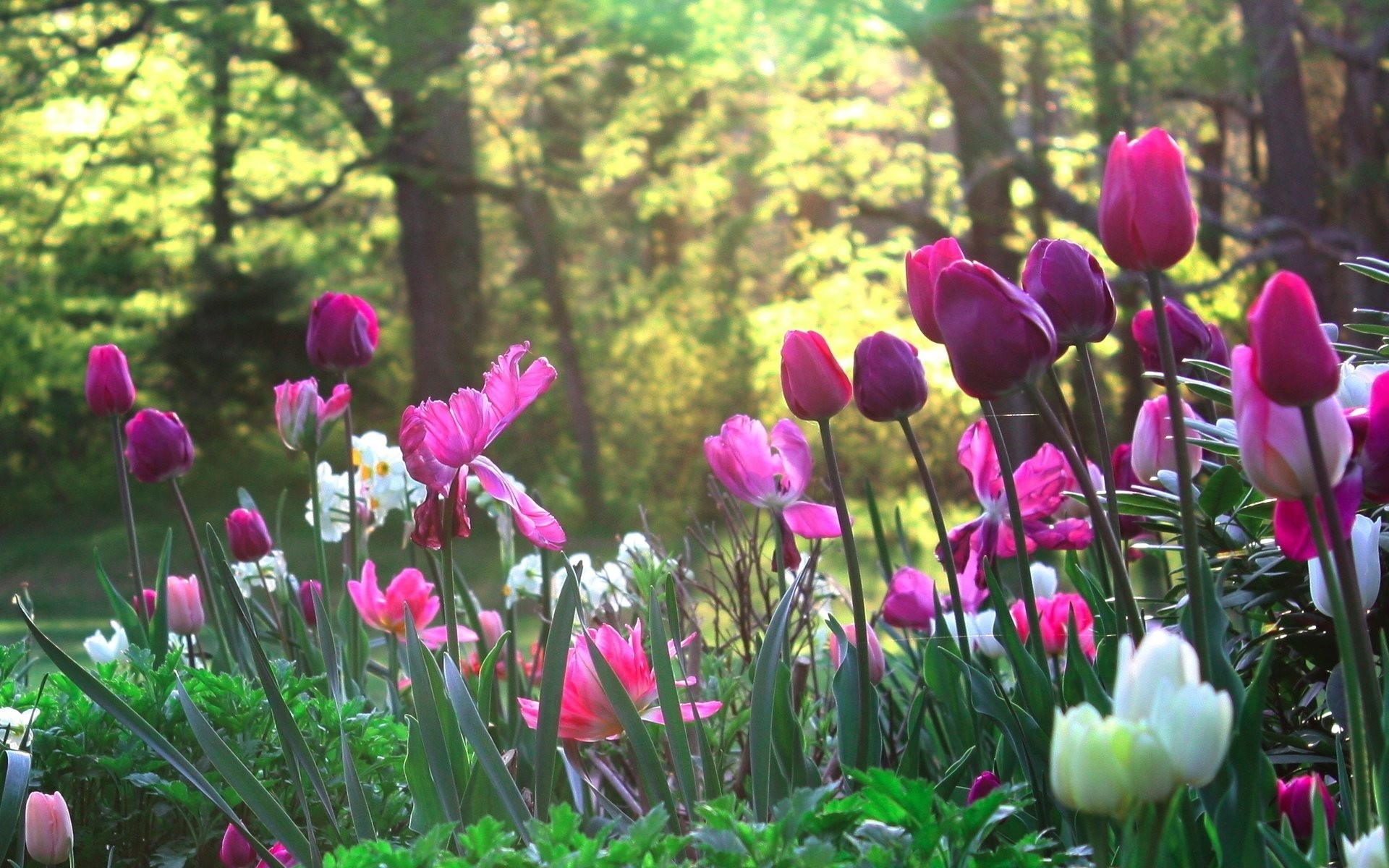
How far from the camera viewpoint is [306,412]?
1.67 meters

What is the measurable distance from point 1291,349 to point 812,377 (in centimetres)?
55

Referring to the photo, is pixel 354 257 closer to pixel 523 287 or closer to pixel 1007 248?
pixel 523 287

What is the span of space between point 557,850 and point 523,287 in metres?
12.1

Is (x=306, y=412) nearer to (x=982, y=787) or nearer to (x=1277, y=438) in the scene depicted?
(x=982, y=787)

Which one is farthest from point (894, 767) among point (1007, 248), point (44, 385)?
point (44, 385)

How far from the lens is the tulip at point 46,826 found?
115cm

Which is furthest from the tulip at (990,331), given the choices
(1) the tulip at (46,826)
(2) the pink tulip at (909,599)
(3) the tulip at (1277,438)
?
(1) the tulip at (46,826)

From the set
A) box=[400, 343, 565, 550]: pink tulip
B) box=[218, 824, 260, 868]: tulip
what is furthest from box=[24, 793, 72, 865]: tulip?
box=[400, 343, 565, 550]: pink tulip

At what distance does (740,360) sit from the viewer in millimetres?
11492

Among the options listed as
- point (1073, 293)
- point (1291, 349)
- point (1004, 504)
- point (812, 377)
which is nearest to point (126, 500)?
point (812, 377)

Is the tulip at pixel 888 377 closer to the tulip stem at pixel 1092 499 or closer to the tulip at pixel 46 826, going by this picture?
the tulip stem at pixel 1092 499

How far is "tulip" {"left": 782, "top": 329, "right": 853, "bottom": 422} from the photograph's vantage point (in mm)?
1238

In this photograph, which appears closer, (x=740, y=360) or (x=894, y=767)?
(x=894, y=767)

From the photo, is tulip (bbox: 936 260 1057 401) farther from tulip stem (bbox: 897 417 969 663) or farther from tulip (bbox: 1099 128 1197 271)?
tulip stem (bbox: 897 417 969 663)
